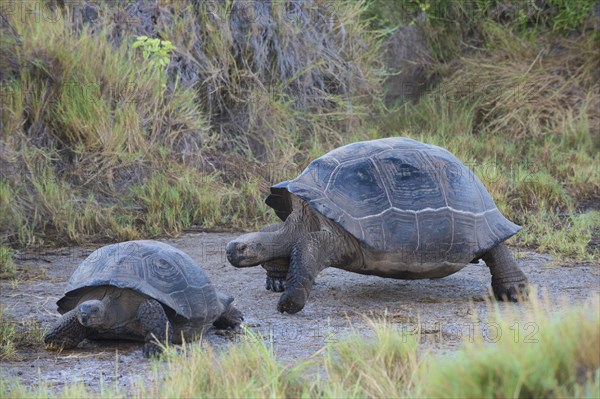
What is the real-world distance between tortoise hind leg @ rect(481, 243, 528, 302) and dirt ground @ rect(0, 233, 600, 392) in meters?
0.14

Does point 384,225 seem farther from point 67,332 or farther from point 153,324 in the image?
point 67,332

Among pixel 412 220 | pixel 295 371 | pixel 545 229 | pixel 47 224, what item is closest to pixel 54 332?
pixel 295 371

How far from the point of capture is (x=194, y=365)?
12.8 feet

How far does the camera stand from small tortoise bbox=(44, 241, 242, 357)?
4.90 m

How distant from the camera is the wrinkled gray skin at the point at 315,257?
19.3 feet

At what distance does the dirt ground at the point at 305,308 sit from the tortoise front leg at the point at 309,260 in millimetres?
112

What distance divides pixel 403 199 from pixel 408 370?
225cm

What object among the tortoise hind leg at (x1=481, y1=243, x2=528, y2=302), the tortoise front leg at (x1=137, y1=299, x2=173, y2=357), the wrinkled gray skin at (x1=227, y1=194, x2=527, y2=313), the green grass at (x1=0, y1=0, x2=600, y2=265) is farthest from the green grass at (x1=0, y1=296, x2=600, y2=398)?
the green grass at (x1=0, y1=0, x2=600, y2=265)

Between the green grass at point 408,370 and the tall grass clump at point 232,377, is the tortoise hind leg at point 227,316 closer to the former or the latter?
the green grass at point 408,370

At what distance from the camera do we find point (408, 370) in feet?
12.6

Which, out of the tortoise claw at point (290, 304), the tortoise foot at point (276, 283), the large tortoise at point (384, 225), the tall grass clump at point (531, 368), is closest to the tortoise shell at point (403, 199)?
the large tortoise at point (384, 225)

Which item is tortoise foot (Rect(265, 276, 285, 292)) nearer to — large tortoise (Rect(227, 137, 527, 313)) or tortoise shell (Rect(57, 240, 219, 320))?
large tortoise (Rect(227, 137, 527, 313))

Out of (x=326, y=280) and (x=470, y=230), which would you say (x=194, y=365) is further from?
(x=326, y=280)

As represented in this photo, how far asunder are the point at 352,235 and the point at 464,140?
5.11m
